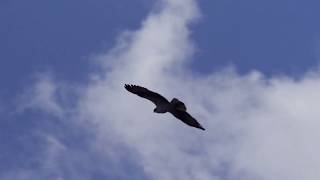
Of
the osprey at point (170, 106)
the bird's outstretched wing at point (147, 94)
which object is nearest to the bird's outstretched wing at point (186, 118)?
the osprey at point (170, 106)

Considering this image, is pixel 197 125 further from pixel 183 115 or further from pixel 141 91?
pixel 141 91

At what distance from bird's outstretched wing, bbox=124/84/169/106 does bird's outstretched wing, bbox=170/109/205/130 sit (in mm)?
1146

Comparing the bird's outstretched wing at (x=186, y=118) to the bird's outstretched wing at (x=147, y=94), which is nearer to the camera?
the bird's outstretched wing at (x=147, y=94)

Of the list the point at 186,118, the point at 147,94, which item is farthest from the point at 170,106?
the point at 147,94

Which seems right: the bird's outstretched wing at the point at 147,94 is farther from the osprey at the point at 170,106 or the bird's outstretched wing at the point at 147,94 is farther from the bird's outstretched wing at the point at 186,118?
the bird's outstretched wing at the point at 186,118

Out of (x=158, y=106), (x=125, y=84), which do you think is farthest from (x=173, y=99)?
(x=125, y=84)

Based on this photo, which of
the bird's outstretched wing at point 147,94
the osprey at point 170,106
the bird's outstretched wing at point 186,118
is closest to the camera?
the osprey at point 170,106

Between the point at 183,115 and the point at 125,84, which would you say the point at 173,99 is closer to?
the point at 183,115

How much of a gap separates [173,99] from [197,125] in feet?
8.76

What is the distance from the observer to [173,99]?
49.8 meters

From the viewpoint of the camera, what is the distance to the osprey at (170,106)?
49562mm

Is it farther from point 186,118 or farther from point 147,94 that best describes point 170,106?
point 147,94

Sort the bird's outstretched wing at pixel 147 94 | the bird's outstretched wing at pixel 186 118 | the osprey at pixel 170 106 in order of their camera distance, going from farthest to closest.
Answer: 1. the bird's outstretched wing at pixel 186 118
2. the bird's outstretched wing at pixel 147 94
3. the osprey at pixel 170 106

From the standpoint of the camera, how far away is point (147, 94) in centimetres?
5084
